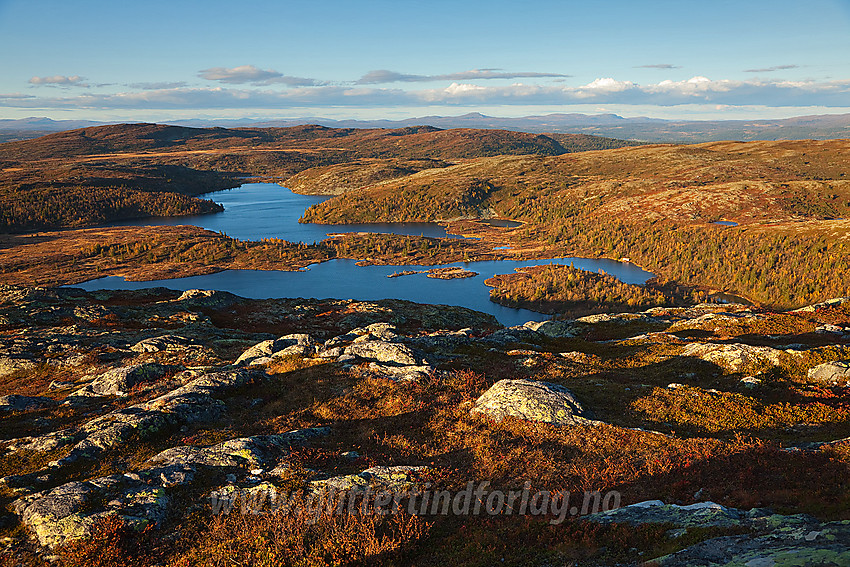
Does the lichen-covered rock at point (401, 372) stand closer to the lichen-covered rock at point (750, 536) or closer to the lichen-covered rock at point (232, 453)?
the lichen-covered rock at point (232, 453)

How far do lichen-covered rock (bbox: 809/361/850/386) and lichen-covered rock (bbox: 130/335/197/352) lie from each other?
50020 millimetres

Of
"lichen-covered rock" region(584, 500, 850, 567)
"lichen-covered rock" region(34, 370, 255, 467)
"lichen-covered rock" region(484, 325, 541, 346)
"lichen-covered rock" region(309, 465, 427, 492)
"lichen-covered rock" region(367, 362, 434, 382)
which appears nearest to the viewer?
"lichen-covered rock" region(584, 500, 850, 567)

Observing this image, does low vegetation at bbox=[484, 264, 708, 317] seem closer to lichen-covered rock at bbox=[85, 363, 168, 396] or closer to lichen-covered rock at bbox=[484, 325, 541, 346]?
lichen-covered rock at bbox=[484, 325, 541, 346]

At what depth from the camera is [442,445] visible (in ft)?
70.5

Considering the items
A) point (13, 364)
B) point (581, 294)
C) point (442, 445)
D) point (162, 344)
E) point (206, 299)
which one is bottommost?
point (581, 294)

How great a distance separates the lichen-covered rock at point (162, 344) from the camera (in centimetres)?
4538

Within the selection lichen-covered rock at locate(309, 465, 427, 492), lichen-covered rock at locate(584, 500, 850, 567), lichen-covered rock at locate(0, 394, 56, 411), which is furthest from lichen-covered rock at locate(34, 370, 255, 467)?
lichen-covered rock at locate(584, 500, 850, 567)

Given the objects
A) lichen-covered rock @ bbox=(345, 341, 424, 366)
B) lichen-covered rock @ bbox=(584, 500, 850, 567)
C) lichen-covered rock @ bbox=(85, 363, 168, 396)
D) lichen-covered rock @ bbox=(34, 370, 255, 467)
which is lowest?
lichen-covered rock @ bbox=(85, 363, 168, 396)

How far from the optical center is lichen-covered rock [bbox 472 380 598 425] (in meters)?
23.8

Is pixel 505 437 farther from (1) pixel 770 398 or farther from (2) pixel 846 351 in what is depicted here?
(2) pixel 846 351

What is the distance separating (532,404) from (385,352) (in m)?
13.7

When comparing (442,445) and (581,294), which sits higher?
(442,445)

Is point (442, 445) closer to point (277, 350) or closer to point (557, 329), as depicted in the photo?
point (277, 350)

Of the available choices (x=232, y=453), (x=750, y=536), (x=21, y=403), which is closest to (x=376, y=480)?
(x=232, y=453)
